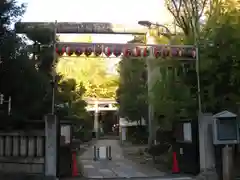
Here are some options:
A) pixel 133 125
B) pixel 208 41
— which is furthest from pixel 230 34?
pixel 133 125

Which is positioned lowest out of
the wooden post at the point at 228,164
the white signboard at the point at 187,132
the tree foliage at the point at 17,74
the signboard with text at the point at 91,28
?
the wooden post at the point at 228,164

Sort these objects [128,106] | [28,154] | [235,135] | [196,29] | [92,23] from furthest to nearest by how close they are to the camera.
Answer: [128,106] → [92,23] → [196,29] → [28,154] → [235,135]

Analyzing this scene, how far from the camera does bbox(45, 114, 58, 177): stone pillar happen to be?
45.8 feet

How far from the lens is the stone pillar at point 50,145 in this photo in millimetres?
13953

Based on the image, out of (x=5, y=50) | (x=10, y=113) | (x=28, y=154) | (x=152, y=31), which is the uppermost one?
(x=152, y=31)

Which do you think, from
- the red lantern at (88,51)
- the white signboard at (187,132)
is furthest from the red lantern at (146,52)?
the white signboard at (187,132)

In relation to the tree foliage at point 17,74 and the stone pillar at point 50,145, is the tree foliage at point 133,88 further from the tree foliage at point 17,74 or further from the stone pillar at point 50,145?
the stone pillar at point 50,145

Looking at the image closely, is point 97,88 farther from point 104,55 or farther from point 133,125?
point 104,55

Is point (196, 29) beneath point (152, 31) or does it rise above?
beneath

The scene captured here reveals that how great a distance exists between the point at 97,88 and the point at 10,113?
40455 millimetres

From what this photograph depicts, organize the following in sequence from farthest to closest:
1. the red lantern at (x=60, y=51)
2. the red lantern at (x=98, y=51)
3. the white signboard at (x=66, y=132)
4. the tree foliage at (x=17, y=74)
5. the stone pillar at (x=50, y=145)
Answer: the red lantern at (x=98, y=51)
the red lantern at (x=60, y=51)
the white signboard at (x=66, y=132)
the tree foliage at (x=17, y=74)
the stone pillar at (x=50, y=145)

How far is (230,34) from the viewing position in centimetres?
1520

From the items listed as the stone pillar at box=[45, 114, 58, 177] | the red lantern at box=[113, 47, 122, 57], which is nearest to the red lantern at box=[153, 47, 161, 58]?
the red lantern at box=[113, 47, 122, 57]

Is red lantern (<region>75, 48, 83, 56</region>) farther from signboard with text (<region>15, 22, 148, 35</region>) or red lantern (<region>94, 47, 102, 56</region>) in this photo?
signboard with text (<region>15, 22, 148, 35</region>)
